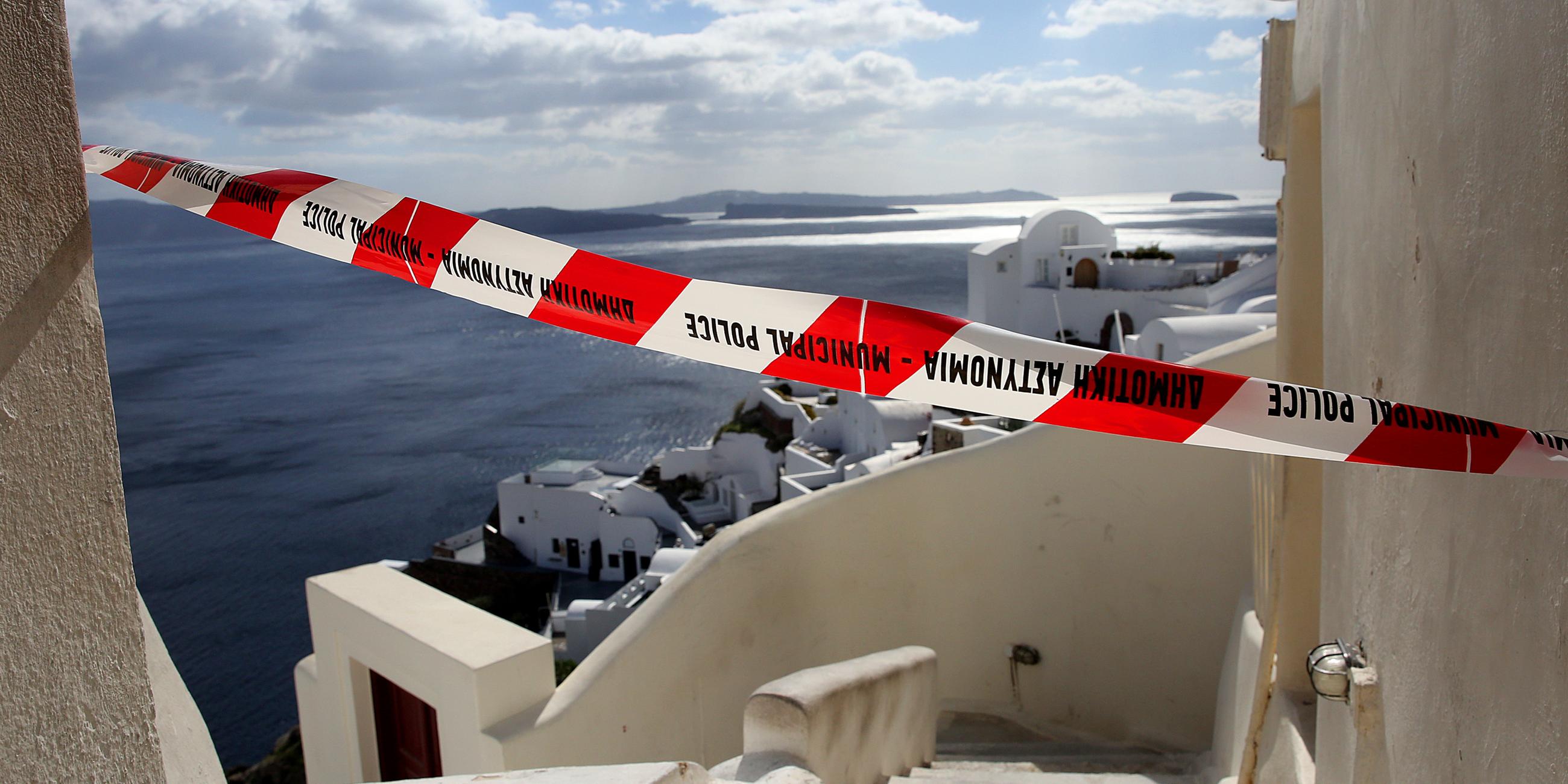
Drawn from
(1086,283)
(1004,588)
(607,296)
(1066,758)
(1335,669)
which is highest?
(607,296)

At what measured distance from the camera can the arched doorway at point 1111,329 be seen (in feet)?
95.2

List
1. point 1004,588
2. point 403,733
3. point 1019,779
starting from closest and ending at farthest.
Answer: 1. point 1019,779
2. point 403,733
3. point 1004,588

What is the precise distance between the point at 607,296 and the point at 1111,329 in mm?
29058

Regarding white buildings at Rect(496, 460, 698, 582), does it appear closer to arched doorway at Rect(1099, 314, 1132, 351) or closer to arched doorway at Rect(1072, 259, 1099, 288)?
arched doorway at Rect(1099, 314, 1132, 351)

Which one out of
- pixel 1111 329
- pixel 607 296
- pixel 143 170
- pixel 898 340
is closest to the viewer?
pixel 898 340

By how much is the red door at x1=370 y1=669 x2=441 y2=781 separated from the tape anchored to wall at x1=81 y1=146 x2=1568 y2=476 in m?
4.05

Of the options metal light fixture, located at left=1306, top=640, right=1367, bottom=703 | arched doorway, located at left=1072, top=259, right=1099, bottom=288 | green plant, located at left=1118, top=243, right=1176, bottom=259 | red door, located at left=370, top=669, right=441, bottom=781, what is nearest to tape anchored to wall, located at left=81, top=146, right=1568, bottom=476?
metal light fixture, located at left=1306, top=640, right=1367, bottom=703

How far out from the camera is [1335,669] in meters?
3.05

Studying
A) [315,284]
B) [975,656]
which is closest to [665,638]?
[975,656]

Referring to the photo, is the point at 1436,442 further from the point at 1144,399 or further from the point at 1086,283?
the point at 1086,283

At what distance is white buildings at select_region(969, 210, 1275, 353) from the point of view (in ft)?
94.1

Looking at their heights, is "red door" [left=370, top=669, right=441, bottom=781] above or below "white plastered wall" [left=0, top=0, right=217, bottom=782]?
below

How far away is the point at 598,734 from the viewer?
229 inches

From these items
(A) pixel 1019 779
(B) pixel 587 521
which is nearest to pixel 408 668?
(A) pixel 1019 779
